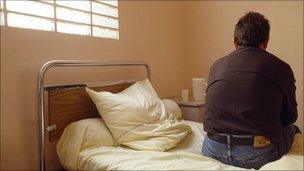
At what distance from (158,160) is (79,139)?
0.49 meters

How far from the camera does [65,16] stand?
6.39ft

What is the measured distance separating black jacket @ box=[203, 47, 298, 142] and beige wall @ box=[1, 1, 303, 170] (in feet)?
3.47

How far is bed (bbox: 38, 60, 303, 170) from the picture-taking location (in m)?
1.30

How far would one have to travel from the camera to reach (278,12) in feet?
8.58

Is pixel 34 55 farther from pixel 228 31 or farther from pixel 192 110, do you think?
pixel 228 31

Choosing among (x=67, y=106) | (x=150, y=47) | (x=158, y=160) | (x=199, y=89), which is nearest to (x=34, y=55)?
(x=67, y=106)

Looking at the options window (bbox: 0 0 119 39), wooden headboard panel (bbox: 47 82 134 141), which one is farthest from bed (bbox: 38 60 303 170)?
window (bbox: 0 0 119 39)

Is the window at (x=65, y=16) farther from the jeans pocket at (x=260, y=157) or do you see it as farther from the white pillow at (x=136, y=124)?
the jeans pocket at (x=260, y=157)

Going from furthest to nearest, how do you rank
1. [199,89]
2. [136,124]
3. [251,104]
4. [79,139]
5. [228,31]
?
1. [228,31]
2. [199,89]
3. [136,124]
4. [79,139]
5. [251,104]

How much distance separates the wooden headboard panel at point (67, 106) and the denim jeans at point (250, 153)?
0.87m

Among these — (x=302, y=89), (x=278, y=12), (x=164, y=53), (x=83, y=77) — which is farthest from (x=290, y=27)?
(x=83, y=77)

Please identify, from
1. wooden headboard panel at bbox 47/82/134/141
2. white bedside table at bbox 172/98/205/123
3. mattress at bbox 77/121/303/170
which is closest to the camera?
mattress at bbox 77/121/303/170

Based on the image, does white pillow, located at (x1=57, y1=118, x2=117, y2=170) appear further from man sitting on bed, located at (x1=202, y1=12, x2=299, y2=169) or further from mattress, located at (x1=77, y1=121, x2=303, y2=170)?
man sitting on bed, located at (x1=202, y1=12, x2=299, y2=169)

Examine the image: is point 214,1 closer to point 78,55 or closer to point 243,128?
point 78,55
